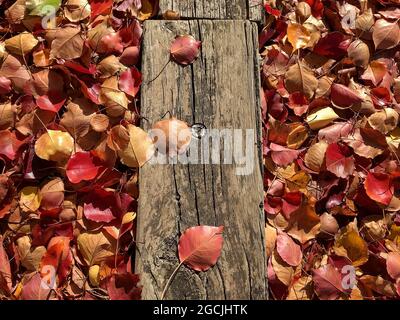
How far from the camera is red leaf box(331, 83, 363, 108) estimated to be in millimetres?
1901

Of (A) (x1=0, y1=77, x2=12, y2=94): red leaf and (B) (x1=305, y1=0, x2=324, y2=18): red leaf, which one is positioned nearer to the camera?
(A) (x1=0, y1=77, x2=12, y2=94): red leaf

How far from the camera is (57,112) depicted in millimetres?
→ 1799

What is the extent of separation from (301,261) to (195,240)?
377 millimetres

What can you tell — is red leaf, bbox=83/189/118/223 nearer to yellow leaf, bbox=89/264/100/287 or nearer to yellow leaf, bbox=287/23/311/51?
yellow leaf, bbox=89/264/100/287

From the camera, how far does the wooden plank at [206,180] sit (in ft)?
5.36

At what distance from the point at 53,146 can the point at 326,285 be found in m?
0.96

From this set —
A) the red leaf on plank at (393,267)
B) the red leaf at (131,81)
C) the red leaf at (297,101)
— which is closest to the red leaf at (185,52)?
the red leaf at (131,81)

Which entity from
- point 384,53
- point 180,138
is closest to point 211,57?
point 180,138

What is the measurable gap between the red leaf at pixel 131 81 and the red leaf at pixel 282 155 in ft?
1.61

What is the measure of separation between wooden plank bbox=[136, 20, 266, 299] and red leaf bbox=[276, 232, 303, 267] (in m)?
0.11

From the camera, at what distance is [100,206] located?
5.68 ft

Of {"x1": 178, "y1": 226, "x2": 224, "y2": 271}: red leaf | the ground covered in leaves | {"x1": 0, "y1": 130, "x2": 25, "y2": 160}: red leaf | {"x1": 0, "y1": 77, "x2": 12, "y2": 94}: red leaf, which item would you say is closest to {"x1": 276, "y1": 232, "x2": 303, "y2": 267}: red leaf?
the ground covered in leaves

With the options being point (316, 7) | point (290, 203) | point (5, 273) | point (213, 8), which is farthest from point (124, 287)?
point (316, 7)

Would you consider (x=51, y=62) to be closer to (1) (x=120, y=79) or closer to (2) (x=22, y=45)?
(2) (x=22, y=45)
